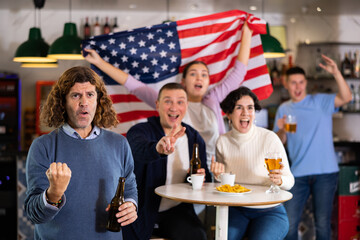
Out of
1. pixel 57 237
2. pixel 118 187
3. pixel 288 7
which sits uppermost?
pixel 288 7

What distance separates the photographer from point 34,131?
25.0 feet

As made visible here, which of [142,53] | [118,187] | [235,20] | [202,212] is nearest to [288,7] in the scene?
[235,20]

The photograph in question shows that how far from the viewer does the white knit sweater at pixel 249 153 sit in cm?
324

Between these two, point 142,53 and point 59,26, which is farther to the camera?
point 59,26

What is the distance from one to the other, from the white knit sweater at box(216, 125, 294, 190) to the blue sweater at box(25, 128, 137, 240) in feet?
4.17

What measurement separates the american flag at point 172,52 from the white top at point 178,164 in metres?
1.04

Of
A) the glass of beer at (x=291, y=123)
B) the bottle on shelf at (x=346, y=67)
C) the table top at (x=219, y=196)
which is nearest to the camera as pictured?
the table top at (x=219, y=196)

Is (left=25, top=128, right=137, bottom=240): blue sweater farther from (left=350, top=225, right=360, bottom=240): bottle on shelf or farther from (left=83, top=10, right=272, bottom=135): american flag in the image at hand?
(left=350, top=225, right=360, bottom=240): bottle on shelf

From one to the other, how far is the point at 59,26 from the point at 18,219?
12.2 ft

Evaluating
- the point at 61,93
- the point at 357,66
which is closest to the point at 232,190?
the point at 61,93

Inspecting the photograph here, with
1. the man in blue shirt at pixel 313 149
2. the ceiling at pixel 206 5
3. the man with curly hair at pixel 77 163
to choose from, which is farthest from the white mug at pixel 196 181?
the ceiling at pixel 206 5

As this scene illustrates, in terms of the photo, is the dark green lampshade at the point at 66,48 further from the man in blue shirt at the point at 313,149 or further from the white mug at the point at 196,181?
the white mug at the point at 196,181

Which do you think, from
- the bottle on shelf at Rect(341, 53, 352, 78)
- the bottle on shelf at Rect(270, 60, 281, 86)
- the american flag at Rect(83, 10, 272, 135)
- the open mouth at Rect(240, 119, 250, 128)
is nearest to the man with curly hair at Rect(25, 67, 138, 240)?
the open mouth at Rect(240, 119, 250, 128)

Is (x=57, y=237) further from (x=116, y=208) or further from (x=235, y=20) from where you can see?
(x=235, y=20)
